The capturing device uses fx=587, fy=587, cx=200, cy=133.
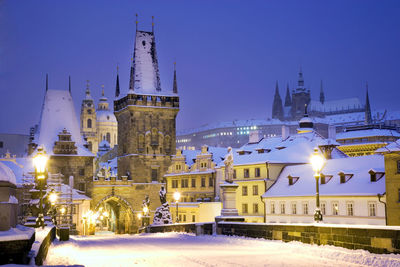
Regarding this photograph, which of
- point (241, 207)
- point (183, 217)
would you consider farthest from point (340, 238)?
point (183, 217)

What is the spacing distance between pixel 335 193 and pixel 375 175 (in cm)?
374

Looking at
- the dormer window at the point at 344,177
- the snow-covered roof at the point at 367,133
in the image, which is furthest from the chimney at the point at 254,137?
the snow-covered roof at the point at 367,133

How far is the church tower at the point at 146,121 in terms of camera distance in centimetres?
8244

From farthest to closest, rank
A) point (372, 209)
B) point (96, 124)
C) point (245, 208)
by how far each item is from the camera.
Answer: point (96, 124), point (245, 208), point (372, 209)

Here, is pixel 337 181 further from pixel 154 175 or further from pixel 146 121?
pixel 146 121

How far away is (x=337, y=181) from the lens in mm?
50156

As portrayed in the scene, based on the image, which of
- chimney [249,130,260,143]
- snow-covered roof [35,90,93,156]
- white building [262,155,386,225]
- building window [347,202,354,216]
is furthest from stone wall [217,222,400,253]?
snow-covered roof [35,90,93,156]

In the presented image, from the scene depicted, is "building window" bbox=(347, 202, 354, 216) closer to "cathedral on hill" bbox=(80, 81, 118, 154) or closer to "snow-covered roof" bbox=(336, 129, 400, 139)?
"snow-covered roof" bbox=(336, 129, 400, 139)

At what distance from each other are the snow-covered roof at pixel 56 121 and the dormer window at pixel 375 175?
39354 mm

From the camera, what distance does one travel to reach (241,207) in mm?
61375

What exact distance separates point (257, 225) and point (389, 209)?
23137mm

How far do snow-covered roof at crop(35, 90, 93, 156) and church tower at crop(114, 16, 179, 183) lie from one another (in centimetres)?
860

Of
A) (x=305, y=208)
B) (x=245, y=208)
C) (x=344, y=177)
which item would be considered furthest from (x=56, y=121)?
(x=344, y=177)

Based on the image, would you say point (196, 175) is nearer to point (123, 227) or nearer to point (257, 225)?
point (123, 227)
